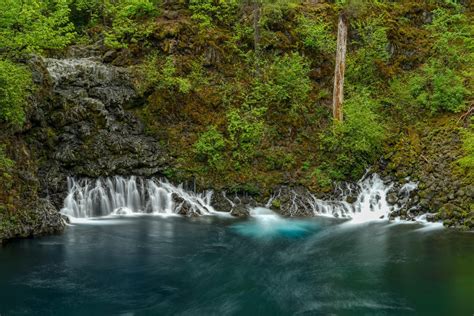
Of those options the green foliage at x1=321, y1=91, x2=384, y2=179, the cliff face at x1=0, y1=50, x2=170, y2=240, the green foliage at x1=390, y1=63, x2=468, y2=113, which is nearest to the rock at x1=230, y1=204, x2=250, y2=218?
the cliff face at x1=0, y1=50, x2=170, y2=240

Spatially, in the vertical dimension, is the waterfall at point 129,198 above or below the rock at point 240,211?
above

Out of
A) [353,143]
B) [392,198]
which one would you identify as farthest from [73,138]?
[392,198]

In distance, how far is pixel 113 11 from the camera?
73.0ft

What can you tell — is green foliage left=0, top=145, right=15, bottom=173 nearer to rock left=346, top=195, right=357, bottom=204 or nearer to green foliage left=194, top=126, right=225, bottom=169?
green foliage left=194, top=126, right=225, bottom=169

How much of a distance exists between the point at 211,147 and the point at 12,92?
7.47 meters

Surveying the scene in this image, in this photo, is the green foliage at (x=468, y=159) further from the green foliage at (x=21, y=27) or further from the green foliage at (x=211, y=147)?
the green foliage at (x=21, y=27)

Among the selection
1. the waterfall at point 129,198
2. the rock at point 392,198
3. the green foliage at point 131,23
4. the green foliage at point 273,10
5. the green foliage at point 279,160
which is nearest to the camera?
the waterfall at point 129,198

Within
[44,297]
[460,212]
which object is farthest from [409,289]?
[44,297]

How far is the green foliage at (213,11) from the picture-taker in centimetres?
2195

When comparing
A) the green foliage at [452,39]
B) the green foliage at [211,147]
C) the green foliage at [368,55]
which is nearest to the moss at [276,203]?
the green foliage at [211,147]

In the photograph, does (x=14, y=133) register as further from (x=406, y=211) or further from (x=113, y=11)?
(x=406, y=211)

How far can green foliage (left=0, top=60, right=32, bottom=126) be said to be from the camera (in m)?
12.4

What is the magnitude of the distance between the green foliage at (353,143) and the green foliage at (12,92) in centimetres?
1104

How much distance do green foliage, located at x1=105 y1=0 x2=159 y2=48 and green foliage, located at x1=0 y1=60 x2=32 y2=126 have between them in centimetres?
740
